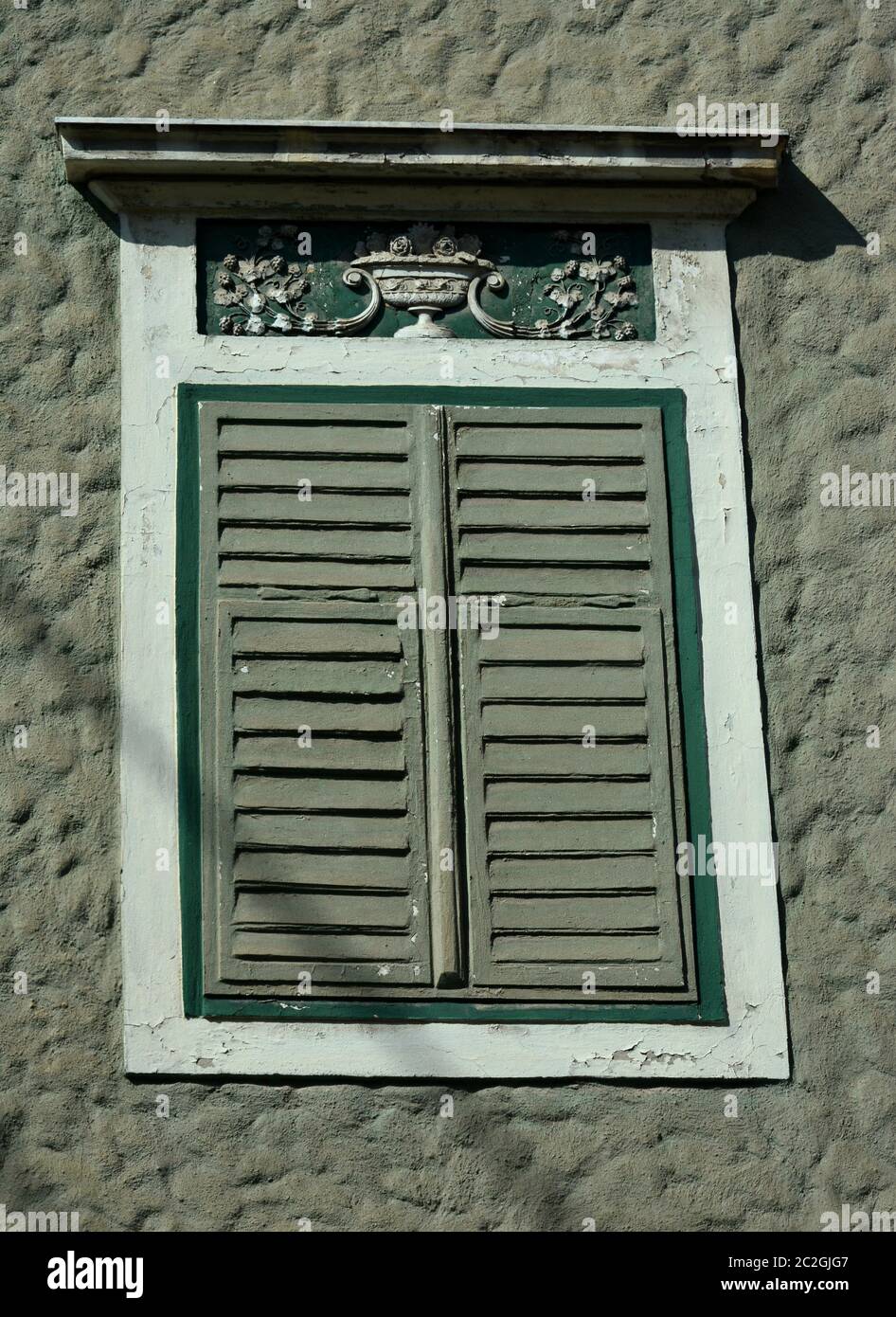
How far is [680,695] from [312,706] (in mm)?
903

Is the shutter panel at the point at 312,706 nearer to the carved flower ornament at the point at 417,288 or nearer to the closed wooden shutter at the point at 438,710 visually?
the closed wooden shutter at the point at 438,710

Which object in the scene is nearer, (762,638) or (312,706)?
(312,706)

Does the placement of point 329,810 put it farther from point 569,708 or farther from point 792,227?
point 792,227

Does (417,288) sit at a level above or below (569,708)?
above

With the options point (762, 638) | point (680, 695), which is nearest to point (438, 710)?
point (680, 695)

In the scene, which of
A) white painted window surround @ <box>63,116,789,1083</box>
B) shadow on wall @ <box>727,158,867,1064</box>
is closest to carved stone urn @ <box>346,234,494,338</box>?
white painted window surround @ <box>63,116,789,1083</box>

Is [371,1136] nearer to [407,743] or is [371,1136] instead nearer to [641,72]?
[407,743]

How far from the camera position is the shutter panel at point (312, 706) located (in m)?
5.50

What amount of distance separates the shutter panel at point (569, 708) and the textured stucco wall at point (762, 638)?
292mm

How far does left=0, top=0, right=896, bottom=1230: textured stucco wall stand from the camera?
5.40m

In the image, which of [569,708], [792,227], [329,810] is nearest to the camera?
[329,810]

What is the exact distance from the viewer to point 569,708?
226 inches

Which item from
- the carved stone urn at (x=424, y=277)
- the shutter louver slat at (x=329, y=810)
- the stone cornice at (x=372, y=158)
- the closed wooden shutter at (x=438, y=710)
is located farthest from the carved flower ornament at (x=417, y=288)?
the shutter louver slat at (x=329, y=810)

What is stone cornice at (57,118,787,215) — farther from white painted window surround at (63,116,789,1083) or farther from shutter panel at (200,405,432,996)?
shutter panel at (200,405,432,996)
